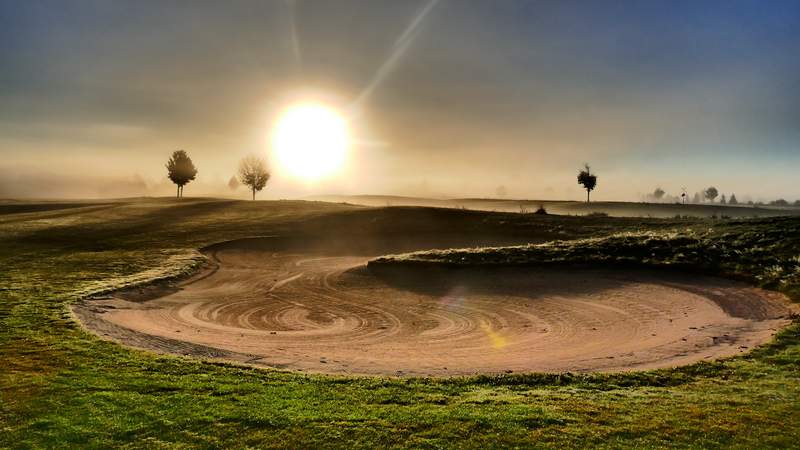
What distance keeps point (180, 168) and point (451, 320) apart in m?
86.5

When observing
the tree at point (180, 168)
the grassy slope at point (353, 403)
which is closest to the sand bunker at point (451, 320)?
the grassy slope at point (353, 403)

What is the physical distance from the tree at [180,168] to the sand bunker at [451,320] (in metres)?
73.5

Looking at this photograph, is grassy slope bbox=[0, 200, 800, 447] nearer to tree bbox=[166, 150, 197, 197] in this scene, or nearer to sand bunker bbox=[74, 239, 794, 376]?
sand bunker bbox=[74, 239, 794, 376]

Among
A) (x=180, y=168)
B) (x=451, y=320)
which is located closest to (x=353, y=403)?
(x=451, y=320)

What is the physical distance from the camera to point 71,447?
6496 millimetres

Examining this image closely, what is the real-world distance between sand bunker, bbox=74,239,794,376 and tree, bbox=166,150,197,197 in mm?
73529

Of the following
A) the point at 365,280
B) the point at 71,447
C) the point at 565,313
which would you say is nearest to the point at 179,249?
the point at 365,280

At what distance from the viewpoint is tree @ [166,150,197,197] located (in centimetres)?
9038

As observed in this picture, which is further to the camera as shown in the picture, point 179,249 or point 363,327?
point 179,249

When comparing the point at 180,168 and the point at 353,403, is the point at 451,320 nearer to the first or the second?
the point at 353,403

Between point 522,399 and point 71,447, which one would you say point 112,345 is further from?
point 522,399

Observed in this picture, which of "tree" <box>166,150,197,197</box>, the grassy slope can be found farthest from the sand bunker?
"tree" <box>166,150,197,197</box>

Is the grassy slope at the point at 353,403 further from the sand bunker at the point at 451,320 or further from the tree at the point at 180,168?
the tree at the point at 180,168

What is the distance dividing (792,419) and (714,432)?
5.30 feet
